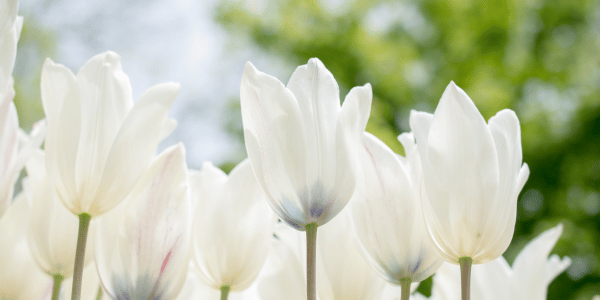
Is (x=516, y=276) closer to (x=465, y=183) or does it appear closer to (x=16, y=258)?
(x=465, y=183)

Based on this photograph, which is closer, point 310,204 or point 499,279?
point 310,204

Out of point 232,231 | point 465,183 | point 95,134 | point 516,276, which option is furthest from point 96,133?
point 516,276

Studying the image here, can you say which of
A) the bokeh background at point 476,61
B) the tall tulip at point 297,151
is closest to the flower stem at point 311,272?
the tall tulip at point 297,151

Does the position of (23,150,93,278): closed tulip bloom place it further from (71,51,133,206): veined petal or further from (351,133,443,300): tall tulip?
(351,133,443,300): tall tulip

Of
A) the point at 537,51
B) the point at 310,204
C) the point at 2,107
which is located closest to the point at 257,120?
the point at 310,204

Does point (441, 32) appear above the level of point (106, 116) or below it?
above

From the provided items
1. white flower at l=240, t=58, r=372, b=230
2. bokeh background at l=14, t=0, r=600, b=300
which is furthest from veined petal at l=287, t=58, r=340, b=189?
bokeh background at l=14, t=0, r=600, b=300

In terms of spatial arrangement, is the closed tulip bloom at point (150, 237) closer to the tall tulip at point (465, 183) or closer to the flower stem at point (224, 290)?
the flower stem at point (224, 290)

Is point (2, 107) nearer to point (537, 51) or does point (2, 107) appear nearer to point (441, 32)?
point (441, 32)
